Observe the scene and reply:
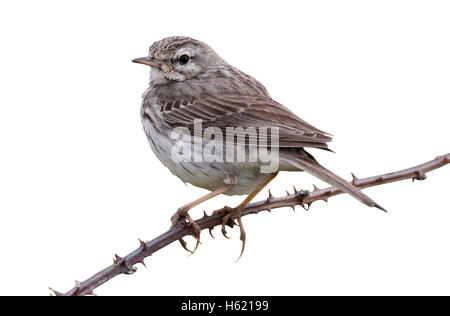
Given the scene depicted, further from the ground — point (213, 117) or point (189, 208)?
point (213, 117)

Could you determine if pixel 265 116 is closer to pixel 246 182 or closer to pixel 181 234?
pixel 246 182

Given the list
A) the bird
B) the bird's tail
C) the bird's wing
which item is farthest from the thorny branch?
the bird's wing

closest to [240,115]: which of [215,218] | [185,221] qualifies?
[215,218]

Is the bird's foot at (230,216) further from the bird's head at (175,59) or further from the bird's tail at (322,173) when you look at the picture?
the bird's head at (175,59)

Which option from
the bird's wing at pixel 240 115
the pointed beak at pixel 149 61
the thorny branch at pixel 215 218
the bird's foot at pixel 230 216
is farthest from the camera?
the pointed beak at pixel 149 61

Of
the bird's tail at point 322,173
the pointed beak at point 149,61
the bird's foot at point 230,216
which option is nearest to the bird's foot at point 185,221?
the bird's foot at point 230,216

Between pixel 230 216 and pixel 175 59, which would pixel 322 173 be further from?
pixel 175 59
